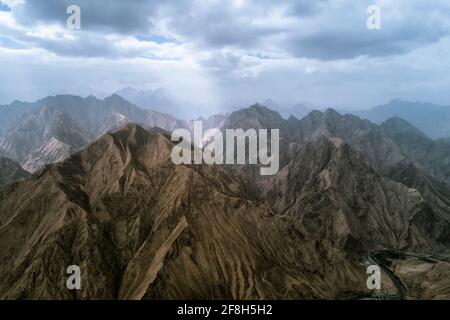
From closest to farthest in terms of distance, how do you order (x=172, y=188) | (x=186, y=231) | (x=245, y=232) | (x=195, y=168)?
(x=186, y=231) → (x=245, y=232) → (x=172, y=188) → (x=195, y=168)

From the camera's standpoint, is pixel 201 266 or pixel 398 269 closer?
pixel 201 266

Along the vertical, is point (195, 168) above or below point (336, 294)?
above

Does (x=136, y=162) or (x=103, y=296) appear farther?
(x=136, y=162)

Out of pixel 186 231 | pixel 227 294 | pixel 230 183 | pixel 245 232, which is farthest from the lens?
pixel 230 183

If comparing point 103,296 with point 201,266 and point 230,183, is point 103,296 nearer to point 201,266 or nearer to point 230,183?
point 201,266

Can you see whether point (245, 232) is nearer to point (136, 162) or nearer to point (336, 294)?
point (336, 294)

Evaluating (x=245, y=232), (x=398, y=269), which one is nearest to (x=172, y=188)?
(x=245, y=232)
